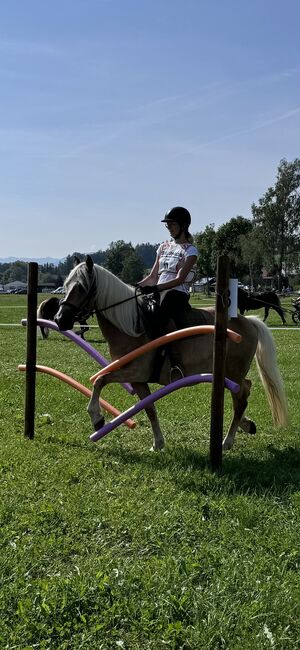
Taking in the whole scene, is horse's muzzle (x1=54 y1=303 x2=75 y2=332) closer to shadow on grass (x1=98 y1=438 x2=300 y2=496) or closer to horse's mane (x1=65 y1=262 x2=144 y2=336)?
horse's mane (x1=65 y1=262 x2=144 y2=336)

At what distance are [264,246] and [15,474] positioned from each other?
5883 centimetres

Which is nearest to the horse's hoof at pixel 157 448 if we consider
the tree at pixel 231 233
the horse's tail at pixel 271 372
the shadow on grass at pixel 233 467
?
the shadow on grass at pixel 233 467

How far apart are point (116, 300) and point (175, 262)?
791 mm

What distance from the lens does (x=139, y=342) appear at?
→ 655cm

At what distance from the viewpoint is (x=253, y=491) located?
504 centimetres

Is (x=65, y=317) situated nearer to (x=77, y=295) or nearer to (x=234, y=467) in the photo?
(x=77, y=295)

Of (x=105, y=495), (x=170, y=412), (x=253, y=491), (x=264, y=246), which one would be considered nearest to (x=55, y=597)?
(x=105, y=495)

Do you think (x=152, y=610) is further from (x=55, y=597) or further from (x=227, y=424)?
(x=227, y=424)

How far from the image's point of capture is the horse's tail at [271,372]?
22.8 feet

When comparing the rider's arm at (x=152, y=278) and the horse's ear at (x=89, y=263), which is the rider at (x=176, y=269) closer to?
the rider's arm at (x=152, y=278)

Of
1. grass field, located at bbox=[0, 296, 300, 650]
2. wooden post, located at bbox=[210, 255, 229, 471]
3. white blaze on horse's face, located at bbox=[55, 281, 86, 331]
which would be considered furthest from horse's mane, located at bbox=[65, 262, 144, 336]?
grass field, located at bbox=[0, 296, 300, 650]

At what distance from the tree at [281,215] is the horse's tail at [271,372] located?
53268 mm

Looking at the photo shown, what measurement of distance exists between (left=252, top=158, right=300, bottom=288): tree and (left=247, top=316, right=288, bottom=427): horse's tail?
5327cm

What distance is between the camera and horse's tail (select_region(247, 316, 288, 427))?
694 cm
